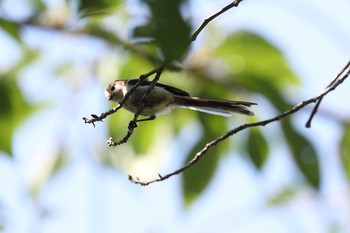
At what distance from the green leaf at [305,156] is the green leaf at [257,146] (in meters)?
0.22

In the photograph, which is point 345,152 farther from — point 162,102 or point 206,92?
point 162,102

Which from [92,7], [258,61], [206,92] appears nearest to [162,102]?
[206,92]

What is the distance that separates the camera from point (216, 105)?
3631mm

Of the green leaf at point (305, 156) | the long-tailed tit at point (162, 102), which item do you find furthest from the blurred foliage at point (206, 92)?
the long-tailed tit at point (162, 102)

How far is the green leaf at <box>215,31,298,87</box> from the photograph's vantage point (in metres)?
4.44

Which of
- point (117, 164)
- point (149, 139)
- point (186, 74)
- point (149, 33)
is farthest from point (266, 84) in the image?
point (149, 33)

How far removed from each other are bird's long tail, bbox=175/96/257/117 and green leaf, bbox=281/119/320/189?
1.67 feet

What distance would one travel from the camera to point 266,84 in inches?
171

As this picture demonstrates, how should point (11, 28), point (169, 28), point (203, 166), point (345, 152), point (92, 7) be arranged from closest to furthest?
point (169, 28) → point (92, 7) → point (11, 28) → point (203, 166) → point (345, 152)

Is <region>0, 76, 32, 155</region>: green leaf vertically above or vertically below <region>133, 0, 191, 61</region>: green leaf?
below

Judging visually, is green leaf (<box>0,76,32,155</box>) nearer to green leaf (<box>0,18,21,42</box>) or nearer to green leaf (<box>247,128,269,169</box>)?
green leaf (<box>0,18,21,42</box>)

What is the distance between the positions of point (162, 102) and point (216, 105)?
1.00 feet

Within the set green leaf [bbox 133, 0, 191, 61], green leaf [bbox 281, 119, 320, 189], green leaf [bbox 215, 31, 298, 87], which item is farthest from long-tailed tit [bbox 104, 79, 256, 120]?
green leaf [bbox 133, 0, 191, 61]

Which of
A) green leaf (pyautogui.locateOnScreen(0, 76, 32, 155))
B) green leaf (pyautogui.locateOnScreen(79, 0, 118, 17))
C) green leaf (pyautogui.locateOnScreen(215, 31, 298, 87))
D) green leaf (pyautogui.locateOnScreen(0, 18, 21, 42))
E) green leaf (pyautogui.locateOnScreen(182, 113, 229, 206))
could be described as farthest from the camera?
green leaf (pyautogui.locateOnScreen(215, 31, 298, 87))
